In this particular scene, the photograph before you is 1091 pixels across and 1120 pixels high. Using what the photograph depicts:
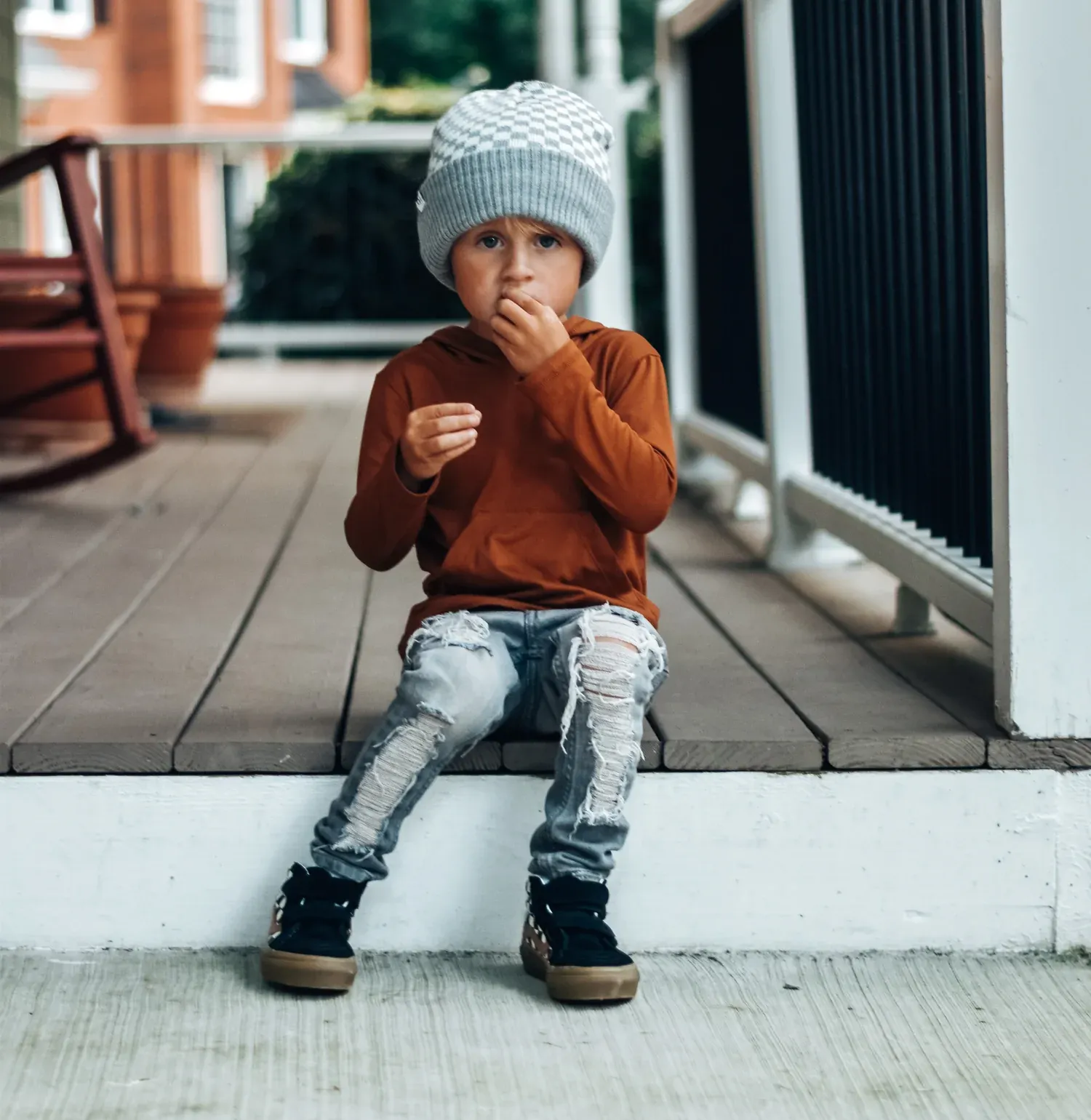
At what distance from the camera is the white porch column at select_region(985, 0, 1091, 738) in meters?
1.58

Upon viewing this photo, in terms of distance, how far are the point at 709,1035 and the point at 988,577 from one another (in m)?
0.65

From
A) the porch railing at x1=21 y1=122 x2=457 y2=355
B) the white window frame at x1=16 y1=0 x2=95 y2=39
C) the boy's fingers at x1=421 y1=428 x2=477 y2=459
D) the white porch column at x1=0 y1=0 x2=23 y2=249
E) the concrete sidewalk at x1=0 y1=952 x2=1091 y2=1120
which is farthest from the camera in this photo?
the white window frame at x1=16 y1=0 x2=95 y2=39

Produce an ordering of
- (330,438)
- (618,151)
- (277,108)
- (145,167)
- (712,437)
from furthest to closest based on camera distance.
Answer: (277,108) → (145,167) → (330,438) → (618,151) → (712,437)

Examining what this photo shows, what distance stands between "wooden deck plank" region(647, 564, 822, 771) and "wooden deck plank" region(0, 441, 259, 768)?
0.65 meters

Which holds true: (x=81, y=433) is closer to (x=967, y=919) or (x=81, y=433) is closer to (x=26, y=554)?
(x=26, y=554)

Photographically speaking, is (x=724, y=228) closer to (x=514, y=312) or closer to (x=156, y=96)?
(x=514, y=312)

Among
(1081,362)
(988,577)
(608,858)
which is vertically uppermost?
(1081,362)

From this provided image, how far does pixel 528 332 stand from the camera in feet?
5.11

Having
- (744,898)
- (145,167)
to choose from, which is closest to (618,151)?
(744,898)

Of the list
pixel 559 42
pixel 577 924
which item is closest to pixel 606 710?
pixel 577 924

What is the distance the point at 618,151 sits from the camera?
446 centimetres

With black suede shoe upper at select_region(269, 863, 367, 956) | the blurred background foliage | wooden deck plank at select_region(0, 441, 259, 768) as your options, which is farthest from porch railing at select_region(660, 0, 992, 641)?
the blurred background foliage

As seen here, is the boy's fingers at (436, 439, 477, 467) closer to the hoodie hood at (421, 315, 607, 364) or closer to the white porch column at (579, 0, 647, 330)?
the hoodie hood at (421, 315, 607, 364)

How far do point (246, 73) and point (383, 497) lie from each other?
48.9 feet
